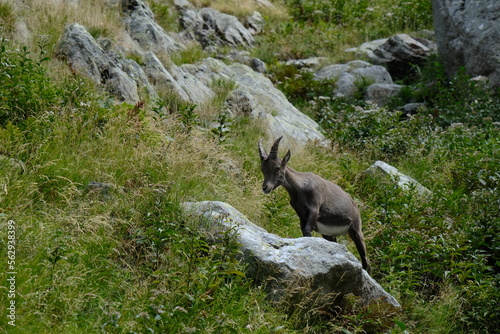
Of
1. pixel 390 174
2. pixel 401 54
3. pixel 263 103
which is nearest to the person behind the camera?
pixel 390 174

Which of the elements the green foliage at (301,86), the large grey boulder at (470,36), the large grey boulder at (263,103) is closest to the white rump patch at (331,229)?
the large grey boulder at (263,103)

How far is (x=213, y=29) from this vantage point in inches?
781

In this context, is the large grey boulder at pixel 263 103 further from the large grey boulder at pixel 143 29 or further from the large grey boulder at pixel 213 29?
the large grey boulder at pixel 213 29

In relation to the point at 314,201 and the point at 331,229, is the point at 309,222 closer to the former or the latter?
the point at 314,201

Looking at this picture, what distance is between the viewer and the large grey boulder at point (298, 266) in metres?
6.25

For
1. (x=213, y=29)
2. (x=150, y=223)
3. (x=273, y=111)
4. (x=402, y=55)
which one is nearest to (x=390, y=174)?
(x=273, y=111)

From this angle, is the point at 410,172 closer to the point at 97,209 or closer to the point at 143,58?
the point at 143,58

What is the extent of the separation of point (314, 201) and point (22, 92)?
4.61 metres

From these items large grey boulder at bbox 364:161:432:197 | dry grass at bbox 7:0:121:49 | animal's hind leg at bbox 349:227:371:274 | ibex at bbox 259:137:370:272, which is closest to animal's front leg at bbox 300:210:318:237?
ibex at bbox 259:137:370:272

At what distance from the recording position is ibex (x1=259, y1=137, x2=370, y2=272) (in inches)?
313

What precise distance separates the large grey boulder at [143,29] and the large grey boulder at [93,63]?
2710mm

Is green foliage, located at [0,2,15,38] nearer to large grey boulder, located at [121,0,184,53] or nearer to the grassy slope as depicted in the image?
the grassy slope

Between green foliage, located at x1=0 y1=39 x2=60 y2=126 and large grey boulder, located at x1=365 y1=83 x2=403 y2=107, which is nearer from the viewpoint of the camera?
green foliage, located at x1=0 y1=39 x2=60 y2=126

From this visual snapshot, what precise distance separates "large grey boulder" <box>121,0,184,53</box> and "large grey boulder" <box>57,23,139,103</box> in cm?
271
